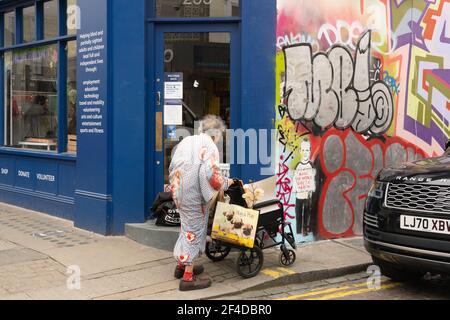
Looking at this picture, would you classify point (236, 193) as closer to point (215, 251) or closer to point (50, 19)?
point (215, 251)

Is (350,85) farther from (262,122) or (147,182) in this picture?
(147,182)

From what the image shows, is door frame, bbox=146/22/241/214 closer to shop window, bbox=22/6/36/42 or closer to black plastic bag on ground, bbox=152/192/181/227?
black plastic bag on ground, bbox=152/192/181/227

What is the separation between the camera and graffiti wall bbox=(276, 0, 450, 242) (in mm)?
7309

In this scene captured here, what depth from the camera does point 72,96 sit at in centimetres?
860

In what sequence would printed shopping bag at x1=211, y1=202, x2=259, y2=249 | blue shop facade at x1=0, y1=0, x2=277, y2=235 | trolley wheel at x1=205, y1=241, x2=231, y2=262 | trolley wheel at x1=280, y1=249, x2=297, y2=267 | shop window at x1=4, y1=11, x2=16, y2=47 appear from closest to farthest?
printed shopping bag at x1=211, y1=202, x2=259, y2=249 < trolley wheel at x1=280, y1=249, x2=297, y2=267 < trolley wheel at x1=205, y1=241, x2=231, y2=262 < blue shop facade at x1=0, y1=0, x2=277, y2=235 < shop window at x1=4, y1=11, x2=16, y2=47

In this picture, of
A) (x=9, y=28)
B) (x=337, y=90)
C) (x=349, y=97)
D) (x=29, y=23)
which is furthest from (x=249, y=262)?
(x=9, y=28)

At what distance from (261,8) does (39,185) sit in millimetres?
4728

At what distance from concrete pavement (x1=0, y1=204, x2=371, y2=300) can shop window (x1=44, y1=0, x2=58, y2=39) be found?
131 inches

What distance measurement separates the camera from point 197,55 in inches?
292

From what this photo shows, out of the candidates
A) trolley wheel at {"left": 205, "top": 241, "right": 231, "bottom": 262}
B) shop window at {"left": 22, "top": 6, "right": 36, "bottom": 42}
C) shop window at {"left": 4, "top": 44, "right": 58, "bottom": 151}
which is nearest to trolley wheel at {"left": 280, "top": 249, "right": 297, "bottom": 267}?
trolley wheel at {"left": 205, "top": 241, "right": 231, "bottom": 262}

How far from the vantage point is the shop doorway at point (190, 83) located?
7.36 metres

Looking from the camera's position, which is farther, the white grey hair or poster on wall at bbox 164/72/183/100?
poster on wall at bbox 164/72/183/100

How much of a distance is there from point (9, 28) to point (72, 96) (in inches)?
107
